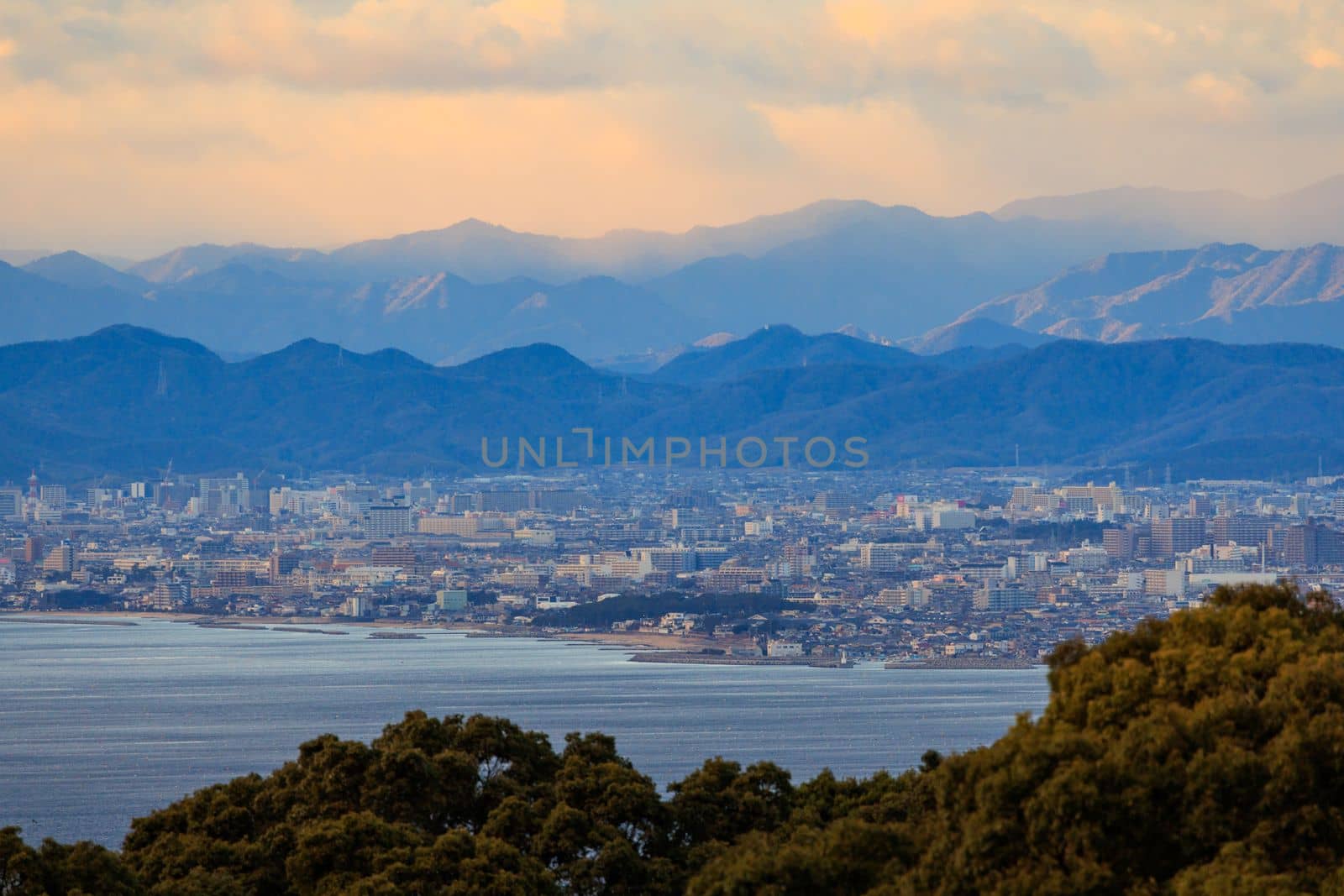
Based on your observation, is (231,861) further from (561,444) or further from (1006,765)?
(561,444)

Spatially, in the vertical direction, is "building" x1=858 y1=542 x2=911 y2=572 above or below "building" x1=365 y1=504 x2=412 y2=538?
A: below

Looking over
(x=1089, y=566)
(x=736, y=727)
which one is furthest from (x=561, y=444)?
(x=736, y=727)

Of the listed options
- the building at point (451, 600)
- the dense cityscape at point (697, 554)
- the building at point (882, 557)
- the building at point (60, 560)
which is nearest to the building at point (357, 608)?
the dense cityscape at point (697, 554)

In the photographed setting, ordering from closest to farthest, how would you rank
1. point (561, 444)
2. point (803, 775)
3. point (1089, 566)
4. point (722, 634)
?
point (803, 775)
point (722, 634)
point (1089, 566)
point (561, 444)

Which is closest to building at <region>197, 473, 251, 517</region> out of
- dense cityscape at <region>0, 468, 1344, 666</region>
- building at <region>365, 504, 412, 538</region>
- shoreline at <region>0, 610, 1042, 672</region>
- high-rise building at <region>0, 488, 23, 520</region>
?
dense cityscape at <region>0, 468, 1344, 666</region>

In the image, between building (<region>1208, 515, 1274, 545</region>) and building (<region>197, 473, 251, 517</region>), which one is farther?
building (<region>197, 473, 251, 517</region>)

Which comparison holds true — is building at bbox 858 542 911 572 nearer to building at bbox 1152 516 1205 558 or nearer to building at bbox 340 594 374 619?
building at bbox 1152 516 1205 558

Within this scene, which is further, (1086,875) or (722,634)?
(722,634)
